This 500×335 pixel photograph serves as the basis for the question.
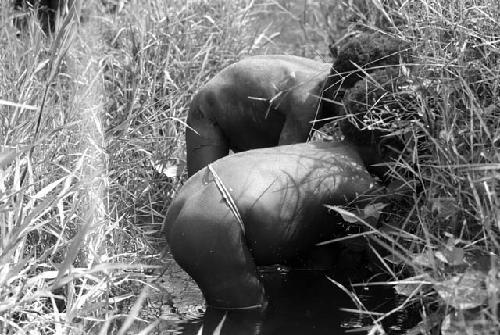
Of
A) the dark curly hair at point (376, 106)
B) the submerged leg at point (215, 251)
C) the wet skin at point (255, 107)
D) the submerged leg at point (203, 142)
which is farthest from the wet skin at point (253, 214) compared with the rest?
the submerged leg at point (203, 142)

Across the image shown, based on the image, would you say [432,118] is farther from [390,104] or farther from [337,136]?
[337,136]

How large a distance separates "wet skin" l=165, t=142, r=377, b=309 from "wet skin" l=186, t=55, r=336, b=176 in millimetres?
536

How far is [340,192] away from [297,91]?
2.61 ft

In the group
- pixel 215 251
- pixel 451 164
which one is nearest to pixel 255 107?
pixel 215 251

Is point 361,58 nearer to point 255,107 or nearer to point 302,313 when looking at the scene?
point 255,107

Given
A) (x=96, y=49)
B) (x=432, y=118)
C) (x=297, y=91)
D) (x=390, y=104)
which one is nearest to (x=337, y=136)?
(x=297, y=91)

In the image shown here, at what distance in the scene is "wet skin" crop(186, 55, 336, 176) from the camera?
466cm

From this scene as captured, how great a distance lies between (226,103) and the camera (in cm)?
499

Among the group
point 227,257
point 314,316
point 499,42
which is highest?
point 499,42

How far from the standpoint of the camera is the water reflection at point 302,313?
3.85m

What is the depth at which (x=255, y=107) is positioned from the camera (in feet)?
16.1

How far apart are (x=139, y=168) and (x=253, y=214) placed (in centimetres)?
113

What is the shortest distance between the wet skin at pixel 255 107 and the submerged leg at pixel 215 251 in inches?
33.2

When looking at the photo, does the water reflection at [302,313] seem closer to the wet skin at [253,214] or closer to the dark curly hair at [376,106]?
the wet skin at [253,214]
